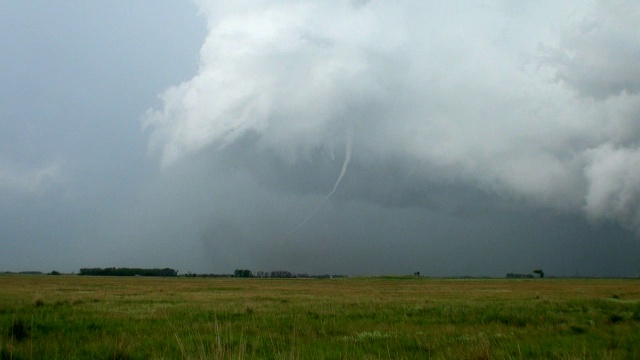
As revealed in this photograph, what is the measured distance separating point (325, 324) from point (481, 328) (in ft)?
16.1

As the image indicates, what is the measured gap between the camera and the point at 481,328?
1570cm

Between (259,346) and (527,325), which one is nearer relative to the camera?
(259,346)

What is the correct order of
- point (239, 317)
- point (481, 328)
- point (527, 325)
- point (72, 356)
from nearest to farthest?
1. point (72, 356)
2. point (481, 328)
3. point (527, 325)
4. point (239, 317)

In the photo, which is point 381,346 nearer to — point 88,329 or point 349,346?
point 349,346

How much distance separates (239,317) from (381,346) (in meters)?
9.06

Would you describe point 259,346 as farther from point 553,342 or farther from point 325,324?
point 553,342

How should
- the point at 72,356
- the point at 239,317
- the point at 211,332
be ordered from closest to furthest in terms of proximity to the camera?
1. the point at 72,356
2. the point at 211,332
3. the point at 239,317

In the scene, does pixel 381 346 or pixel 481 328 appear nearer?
pixel 381 346

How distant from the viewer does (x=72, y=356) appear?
930 centimetres

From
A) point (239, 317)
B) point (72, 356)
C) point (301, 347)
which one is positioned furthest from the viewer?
point (239, 317)

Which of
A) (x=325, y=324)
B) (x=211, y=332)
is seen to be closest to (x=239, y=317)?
(x=325, y=324)

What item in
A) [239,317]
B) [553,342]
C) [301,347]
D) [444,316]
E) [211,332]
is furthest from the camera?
[444,316]

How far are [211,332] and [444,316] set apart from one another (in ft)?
34.6

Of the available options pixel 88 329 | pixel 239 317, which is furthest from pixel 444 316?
pixel 88 329
